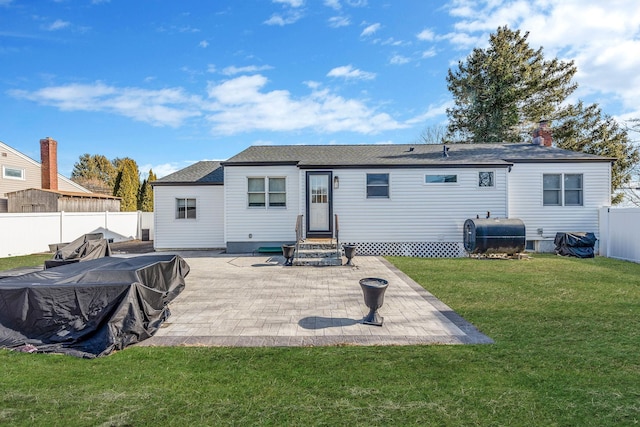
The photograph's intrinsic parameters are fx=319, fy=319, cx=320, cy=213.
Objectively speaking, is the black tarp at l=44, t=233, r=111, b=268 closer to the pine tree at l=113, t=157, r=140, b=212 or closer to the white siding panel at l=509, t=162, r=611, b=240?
the white siding panel at l=509, t=162, r=611, b=240

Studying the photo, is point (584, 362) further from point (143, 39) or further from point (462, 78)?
point (462, 78)

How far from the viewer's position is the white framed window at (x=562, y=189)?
12.8 m

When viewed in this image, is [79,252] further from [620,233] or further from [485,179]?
[620,233]

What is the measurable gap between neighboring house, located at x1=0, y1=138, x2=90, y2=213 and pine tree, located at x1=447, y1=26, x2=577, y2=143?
2955 cm

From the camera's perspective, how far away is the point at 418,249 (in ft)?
40.8

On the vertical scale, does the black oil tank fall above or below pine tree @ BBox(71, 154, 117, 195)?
below

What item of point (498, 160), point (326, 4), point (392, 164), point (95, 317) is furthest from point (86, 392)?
point (498, 160)

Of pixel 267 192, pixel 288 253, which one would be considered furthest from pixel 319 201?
pixel 288 253

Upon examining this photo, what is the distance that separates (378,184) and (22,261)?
43.7 feet

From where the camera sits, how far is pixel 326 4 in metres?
11.4

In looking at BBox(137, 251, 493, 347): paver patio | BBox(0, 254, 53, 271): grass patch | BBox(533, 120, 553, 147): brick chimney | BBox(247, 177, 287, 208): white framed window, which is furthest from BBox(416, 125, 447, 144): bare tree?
BBox(0, 254, 53, 271): grass patch

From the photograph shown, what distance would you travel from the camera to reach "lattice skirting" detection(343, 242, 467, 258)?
12.4 m

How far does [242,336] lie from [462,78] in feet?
83.9

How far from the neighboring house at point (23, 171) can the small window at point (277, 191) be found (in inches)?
718
